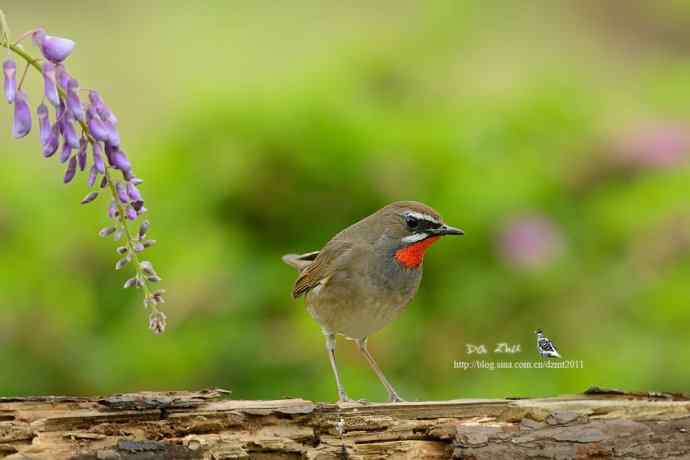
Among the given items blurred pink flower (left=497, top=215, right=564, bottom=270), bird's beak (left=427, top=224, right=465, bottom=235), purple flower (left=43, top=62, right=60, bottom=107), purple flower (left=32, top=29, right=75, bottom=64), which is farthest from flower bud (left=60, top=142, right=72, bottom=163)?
blurred pink flower (left=497, top=215, right=564, bottom=270)

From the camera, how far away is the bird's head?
4.71 m

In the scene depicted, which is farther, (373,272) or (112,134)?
(373,272)

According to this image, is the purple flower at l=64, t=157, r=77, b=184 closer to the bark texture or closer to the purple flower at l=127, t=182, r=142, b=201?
the purple flower at l=127, t=182, r=142, b=201

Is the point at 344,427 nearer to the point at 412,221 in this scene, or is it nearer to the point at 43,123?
the point at 412,221

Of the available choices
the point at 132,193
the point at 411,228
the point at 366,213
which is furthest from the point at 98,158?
the point at 366,213

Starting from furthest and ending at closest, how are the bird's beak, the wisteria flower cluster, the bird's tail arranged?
the bird's tail
the bird's beak
the wisteria flower cluster

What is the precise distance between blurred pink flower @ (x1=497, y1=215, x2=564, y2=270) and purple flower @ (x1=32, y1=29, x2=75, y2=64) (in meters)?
4.81

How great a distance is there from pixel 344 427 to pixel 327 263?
1152 millimetres

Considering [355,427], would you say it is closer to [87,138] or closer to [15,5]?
[87,138]

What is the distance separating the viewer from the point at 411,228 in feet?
15.8

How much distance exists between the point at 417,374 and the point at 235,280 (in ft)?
4.27

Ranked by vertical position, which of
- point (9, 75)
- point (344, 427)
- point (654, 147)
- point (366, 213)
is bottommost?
point (344, 427)

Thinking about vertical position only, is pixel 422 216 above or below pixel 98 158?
above

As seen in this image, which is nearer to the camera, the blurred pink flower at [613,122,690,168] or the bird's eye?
the bird's eye
